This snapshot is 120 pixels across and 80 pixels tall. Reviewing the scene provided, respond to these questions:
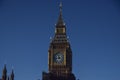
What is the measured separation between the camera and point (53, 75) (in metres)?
150

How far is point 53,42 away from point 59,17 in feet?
26.9

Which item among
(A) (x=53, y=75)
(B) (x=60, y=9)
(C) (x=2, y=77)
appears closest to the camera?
(C) (x=2, y=77)

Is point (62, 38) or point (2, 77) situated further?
point (62, 38)

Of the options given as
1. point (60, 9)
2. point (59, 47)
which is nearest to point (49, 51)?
point (59, 47)

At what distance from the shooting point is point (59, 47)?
15462cm

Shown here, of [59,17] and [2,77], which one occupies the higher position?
[59,17]

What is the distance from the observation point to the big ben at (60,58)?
151125 millimetres

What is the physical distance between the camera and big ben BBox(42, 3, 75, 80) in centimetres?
15112

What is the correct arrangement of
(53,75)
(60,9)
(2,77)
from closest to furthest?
(2,77), (53,75), (60,9)

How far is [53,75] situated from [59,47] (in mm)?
8234

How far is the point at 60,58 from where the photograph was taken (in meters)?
153

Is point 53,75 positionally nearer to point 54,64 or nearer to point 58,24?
point 54,64

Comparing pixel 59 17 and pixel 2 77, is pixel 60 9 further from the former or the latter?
pixel 2 77

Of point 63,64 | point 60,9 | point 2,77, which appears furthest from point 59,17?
point 2,77
